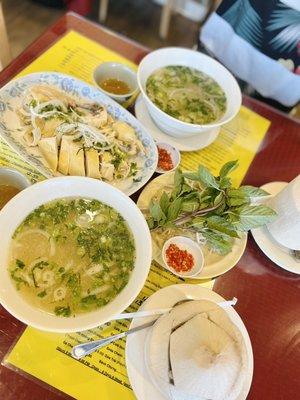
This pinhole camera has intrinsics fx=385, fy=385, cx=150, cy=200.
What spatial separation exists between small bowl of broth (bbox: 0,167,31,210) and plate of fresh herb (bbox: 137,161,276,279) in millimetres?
411

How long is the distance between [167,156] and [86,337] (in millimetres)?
752

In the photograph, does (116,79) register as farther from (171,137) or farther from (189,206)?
(189,206)

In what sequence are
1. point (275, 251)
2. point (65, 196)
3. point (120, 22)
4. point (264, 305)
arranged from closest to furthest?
point (65, 196) < point (264, 305) < point (275, 251) < point (120, 22)

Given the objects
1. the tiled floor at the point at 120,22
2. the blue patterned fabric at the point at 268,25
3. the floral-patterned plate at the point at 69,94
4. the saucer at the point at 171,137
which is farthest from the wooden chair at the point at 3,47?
the tiled floor at the point at 120,22

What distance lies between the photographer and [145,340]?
1.08 metres

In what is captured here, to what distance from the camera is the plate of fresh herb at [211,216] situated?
123cm

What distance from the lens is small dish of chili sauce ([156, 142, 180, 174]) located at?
1501mm

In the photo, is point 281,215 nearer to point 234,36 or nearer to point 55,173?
point 55,173

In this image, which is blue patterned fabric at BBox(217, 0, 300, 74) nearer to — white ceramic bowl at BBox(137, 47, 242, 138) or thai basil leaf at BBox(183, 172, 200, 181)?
white ceramic bowl at BBox(137, 47, 242, 138)

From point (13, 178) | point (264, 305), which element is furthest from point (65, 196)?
point (264, 305)

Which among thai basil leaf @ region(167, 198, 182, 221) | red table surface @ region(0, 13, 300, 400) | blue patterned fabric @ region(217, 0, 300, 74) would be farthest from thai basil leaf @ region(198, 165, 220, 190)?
blue patterned fabric @ region(217, 0, 300, 74)

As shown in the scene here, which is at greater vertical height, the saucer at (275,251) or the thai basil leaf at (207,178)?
the thai basil leaf at (207,178)

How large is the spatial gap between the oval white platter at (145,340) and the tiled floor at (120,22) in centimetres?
298

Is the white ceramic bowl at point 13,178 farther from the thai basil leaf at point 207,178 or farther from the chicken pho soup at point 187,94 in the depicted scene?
the chicken pho soup at point 187,94
